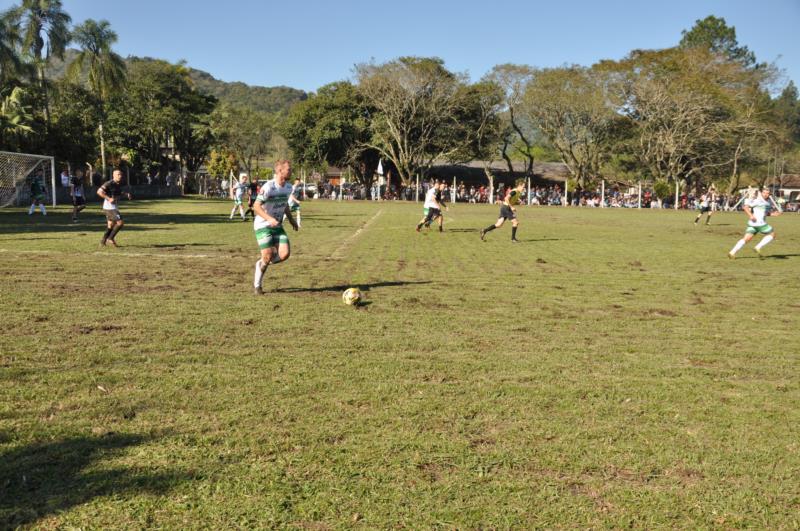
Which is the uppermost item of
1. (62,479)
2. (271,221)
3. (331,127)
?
(331,127)

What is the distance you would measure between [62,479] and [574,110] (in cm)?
5925

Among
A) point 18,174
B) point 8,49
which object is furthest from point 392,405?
point 8,49

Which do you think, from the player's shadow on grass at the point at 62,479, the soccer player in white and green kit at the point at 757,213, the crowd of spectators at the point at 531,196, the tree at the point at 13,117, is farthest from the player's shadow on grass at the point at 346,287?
the crowd of spectators at the point at 531,196

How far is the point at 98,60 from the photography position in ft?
157

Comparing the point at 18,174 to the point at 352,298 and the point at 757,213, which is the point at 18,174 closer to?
the point at 352,298

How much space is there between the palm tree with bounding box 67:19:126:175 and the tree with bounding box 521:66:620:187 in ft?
113

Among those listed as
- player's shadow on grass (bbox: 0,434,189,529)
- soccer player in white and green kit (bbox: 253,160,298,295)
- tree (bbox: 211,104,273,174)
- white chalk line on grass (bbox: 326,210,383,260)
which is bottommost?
player's shadow on grass (bbox: 0,434,189,529)

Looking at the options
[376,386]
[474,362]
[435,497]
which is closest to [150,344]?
[376,386]

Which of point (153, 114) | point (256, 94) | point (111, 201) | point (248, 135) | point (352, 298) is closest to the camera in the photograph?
point (352, 298)

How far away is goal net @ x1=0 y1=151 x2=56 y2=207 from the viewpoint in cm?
2953

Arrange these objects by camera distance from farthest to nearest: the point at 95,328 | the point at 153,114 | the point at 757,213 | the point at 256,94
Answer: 1. the point at 256,94
2. the point at 153,114
3. the point at 757,213
4. the point at 95,328

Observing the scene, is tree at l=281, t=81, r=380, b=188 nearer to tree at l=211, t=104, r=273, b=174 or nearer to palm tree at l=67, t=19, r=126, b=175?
tree at l=211, t=104, r=273, b=174

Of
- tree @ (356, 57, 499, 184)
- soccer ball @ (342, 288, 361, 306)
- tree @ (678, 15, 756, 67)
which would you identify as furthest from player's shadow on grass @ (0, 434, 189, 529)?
tree @ (678, 15, 756, 67)

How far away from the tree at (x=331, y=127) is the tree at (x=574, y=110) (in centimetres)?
1565
